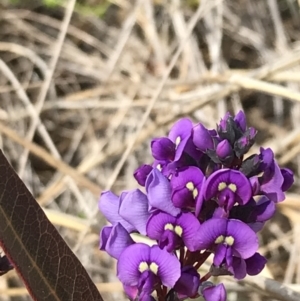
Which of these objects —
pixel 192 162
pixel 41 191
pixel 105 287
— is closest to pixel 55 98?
pixel 41 191

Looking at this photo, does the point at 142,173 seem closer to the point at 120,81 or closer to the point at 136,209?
the point at 136,209

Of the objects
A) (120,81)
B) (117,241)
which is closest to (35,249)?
(117,241)

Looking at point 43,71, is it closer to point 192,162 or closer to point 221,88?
point 221,88

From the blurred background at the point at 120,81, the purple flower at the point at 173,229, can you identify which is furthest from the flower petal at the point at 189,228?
the blurred background at the point at 120,81

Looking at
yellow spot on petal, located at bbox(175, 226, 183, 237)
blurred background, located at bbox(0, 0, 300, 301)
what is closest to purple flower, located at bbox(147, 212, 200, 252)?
yellow spot on petal, located at bbox(175, 226, 183, 237)

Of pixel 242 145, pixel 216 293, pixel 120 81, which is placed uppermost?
pixel 120 81

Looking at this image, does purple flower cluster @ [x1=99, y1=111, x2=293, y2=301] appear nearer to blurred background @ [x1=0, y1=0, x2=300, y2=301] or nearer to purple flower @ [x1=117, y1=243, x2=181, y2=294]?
purple flower @ [x1=117, y1=243, x2=181, y2=294]

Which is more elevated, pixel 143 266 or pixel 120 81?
pixel 120 81
